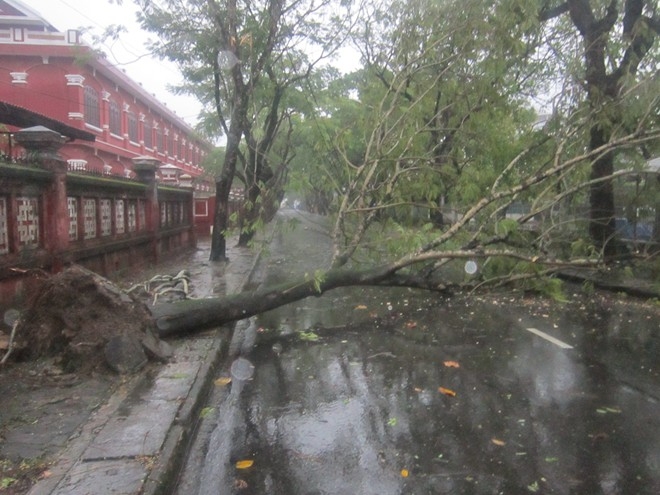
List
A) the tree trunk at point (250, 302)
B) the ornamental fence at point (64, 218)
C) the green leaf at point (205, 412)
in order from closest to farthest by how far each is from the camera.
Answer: the green leaf at point (205, 412)
the tree trunk at point (250, 302)
the ornamental fence at point (64, 218)

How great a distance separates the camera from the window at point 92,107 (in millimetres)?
23109

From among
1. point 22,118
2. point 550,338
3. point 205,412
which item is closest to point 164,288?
→ point 205,412

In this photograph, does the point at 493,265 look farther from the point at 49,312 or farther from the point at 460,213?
the point at 49,312

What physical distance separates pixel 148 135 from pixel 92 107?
26.5ft

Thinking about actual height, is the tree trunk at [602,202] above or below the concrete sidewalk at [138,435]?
above

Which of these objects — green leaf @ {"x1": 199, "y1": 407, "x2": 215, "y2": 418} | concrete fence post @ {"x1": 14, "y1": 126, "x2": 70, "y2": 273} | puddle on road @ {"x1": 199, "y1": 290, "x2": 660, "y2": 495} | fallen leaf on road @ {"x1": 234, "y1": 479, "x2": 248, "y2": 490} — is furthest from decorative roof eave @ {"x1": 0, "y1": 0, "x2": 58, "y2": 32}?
fallen leaf on road @ {"x1": 234, "y1": 479, "x2": 248, "y2": 490}

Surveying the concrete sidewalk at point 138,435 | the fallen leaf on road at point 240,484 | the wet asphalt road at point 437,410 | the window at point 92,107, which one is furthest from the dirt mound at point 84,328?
the window at point 92,107

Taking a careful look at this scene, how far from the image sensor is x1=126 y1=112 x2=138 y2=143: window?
2816 cm

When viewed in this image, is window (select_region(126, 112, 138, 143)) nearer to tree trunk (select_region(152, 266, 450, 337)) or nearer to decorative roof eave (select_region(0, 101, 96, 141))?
decorative roof eave (select_region(0, 101, 96, 141))

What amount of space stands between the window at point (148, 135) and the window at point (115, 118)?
4.36 meters

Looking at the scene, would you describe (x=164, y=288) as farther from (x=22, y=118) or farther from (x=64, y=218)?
(x=22, y=118)

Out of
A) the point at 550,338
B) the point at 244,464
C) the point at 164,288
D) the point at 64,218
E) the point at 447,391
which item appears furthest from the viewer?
the point at 164,288

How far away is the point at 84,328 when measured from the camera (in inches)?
231

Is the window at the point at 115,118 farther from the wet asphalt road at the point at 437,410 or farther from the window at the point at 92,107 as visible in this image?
the wet asphalt road at the point at 437,410
